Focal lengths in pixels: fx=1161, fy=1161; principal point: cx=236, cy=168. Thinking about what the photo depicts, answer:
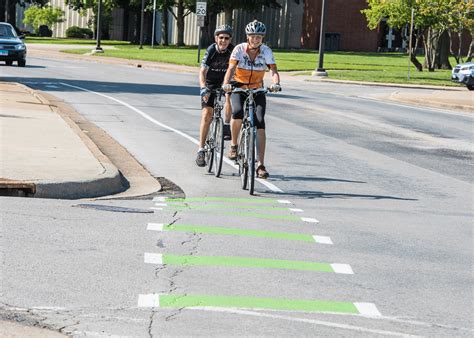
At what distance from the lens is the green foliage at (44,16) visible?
4424 inches

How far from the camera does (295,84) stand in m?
46.0

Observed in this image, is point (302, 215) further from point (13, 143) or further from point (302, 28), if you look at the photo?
point (302, 28)

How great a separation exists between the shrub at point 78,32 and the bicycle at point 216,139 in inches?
3878

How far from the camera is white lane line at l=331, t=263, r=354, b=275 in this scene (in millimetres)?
8391

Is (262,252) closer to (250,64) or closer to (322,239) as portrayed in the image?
(322,239)

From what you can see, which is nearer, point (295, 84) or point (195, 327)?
point (195, 327)

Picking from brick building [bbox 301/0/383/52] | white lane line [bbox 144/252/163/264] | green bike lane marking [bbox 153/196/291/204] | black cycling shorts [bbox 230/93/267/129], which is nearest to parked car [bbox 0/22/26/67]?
black cycling shorts [bbox 230/93/267/129]

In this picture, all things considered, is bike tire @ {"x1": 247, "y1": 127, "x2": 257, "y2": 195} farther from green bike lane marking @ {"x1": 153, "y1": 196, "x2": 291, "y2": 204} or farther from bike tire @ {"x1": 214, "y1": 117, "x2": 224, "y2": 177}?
bike tire @ {"x1": 214, "y1": 117, "x2": 224, "y2": 177}

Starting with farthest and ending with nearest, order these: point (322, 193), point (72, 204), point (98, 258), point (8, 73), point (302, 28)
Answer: point (302, 28) → point (8, 73) → point (322, 193) → point (72, 204) → point (98, 258)

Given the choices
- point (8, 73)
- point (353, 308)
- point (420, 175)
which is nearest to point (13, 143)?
point (420, 175)

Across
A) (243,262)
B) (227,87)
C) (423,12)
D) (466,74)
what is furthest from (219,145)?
(423,12)

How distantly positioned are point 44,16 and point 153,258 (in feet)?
350

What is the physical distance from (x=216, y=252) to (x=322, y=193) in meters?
4.77

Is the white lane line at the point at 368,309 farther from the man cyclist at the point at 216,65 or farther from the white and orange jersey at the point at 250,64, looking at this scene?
the man cyclist at the point at 216,65
